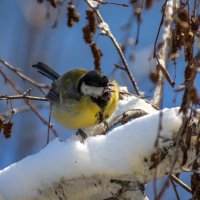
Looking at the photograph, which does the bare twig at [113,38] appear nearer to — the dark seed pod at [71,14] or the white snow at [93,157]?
the dark seed pod at [71,14]

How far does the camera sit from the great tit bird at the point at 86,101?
2717 mm

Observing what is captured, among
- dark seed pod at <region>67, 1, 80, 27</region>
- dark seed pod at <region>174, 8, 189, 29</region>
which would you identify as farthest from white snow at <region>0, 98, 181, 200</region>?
dark seed pod at <region>67, 1, 80, 27</region>

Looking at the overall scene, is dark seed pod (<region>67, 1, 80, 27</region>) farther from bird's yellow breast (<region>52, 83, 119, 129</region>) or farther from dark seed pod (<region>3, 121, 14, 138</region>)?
dark seed pod (<region>3, 121, 14, 138</region>)

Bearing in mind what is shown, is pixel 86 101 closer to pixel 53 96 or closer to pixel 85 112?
pixel 85 112

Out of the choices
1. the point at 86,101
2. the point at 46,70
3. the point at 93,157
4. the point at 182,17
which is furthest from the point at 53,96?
the point at 182,17

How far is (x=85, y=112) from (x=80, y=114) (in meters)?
0.03

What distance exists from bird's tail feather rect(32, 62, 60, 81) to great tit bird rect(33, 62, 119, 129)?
0.88ft

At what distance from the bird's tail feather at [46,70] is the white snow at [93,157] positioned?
1426 mm

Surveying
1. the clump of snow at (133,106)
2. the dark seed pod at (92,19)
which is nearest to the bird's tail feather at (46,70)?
the dark seed pod at (92,19)

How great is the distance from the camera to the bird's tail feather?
315 centimetres

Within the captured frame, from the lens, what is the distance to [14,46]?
2.87 metres

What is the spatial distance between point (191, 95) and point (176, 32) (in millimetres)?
616

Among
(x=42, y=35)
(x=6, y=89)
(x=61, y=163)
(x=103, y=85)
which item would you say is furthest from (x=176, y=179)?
(x=6, y=89)

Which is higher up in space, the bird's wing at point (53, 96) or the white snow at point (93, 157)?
the bird's wing at point (53, 96)
